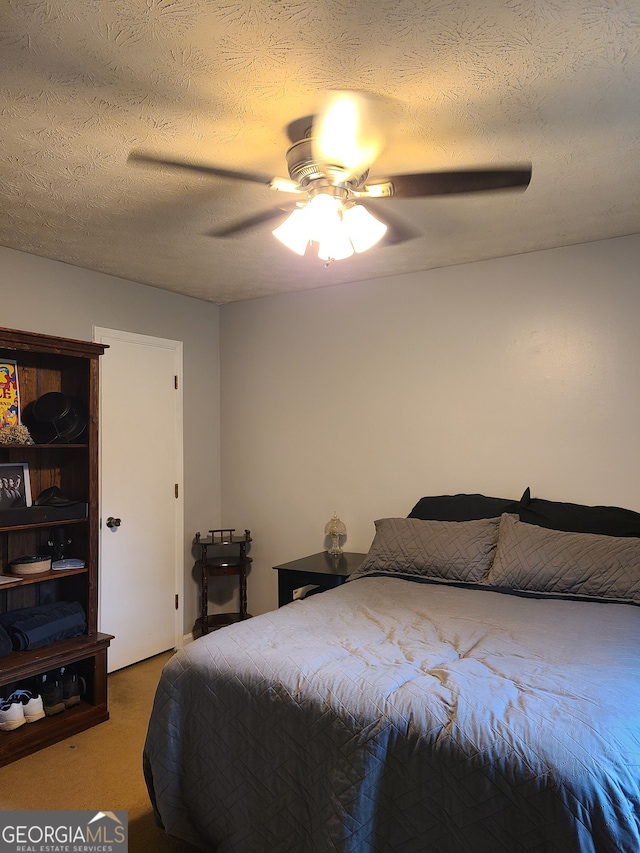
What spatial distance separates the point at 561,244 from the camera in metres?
3.43

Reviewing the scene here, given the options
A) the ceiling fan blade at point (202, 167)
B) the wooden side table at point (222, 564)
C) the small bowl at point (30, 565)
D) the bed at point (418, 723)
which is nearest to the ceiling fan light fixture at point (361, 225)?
the ceiling fan blade at point (202, 167)

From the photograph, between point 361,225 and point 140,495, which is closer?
point 361,225

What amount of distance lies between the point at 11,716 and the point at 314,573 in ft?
5.41

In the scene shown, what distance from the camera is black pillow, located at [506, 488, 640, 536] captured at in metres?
3.09

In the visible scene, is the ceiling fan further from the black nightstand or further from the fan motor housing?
the black nightstand

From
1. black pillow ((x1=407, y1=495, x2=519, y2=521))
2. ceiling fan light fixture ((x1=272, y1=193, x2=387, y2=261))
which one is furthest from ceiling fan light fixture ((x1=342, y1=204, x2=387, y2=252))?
black pillow ((x1=407, y1=495, x2=519, y2=521))

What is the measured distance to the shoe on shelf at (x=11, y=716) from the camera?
2.92m

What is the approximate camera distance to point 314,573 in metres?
3.60

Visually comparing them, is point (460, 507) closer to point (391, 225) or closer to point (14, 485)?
point (391, 225)

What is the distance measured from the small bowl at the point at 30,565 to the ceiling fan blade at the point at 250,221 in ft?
6.22

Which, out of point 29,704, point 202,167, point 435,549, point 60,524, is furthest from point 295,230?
point 29,704

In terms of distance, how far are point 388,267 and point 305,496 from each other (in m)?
1.66

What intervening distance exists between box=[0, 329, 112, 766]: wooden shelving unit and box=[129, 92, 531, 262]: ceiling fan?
1485 millimetres

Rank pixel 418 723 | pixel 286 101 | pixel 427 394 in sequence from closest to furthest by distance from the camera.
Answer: pixel 418 723 < pixel 286 101 < pixel 427 394
